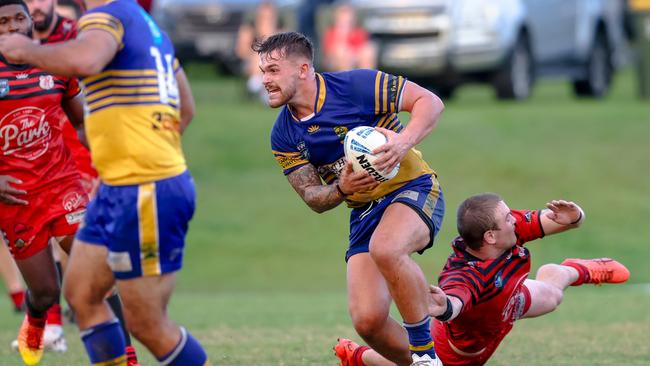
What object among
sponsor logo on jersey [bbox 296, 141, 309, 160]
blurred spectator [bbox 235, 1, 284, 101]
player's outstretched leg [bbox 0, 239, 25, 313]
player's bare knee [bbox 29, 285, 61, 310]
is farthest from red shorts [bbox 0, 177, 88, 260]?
blurred spectator [bbox 235, 1, 284, 101]

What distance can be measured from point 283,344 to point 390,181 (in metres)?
2.40

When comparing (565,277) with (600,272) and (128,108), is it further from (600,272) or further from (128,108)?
(128,108)

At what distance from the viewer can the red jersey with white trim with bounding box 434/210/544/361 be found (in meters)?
6.70

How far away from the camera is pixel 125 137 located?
5383mm

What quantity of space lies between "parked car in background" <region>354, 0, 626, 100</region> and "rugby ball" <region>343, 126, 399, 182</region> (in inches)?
545

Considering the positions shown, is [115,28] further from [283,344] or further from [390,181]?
[283,344]

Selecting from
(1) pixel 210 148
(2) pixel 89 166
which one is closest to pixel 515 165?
(1) pixel 210 148

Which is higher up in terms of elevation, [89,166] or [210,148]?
[89,166]

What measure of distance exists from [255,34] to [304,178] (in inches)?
653

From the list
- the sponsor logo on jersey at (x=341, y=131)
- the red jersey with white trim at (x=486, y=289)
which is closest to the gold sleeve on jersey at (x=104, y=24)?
the sponsor logo on jersey at (x=341, y=131)

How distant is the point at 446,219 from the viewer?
54.0 ft

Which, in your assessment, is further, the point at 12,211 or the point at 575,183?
the point at 575,183

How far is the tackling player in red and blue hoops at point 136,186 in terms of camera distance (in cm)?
539

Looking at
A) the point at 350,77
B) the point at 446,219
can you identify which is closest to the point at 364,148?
the point at 350,77
